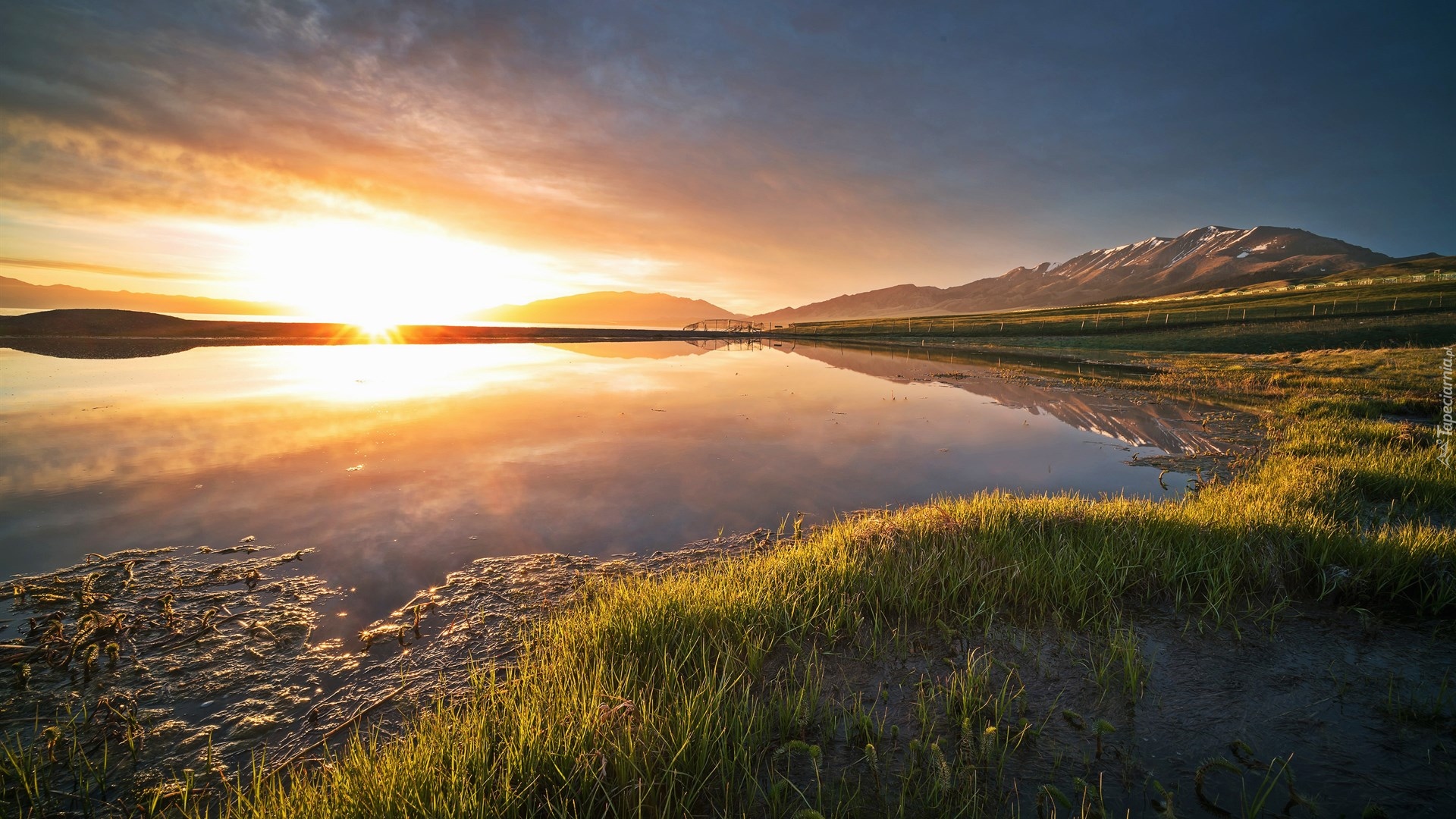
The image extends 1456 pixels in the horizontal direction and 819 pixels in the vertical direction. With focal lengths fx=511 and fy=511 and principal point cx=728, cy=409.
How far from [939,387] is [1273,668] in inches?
928

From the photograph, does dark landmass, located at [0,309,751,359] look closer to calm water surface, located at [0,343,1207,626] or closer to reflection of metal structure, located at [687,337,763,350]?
calm water surface, located at [0,343,1207,626]

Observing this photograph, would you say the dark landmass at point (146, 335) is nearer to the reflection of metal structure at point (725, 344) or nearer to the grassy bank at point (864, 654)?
the reflection of metal structure at point (725, 344)

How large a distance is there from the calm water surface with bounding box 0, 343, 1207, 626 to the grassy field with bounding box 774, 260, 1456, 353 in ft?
153

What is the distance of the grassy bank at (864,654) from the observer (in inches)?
124

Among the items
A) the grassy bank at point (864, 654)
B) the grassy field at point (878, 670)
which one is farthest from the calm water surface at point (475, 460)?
the grassy bank at point (864, 654)

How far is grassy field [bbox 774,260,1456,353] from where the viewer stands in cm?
4969

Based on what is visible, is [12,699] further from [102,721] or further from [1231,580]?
[1231,580]

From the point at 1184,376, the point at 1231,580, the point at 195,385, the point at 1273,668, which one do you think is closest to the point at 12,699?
the point at 1273,668

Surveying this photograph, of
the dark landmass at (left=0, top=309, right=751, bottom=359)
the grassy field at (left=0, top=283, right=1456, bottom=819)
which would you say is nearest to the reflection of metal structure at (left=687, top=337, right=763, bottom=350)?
the dark landmass at (left=0, top=309, right=751, bottom=359)

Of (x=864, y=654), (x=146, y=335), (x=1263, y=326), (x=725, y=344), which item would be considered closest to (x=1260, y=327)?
(x=1263, y=326)

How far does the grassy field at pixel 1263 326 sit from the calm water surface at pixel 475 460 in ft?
153

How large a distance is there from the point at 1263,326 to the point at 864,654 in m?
81.5

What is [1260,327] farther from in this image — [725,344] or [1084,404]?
[725,344]

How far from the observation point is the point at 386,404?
65.2 ft
